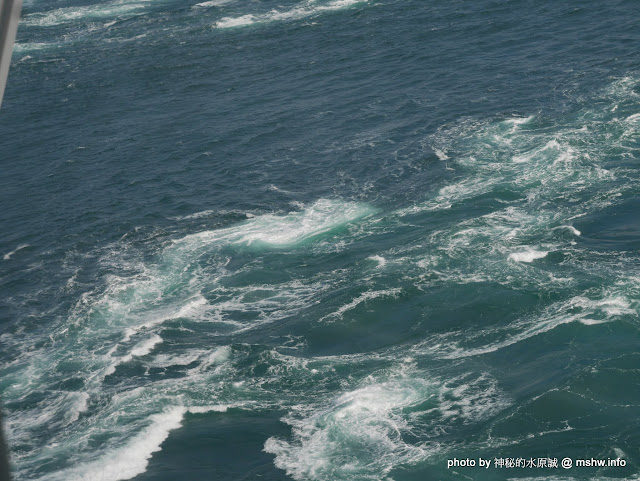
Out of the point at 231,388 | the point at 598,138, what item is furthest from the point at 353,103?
the point at 231,388

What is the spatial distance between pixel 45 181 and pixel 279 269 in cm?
3058

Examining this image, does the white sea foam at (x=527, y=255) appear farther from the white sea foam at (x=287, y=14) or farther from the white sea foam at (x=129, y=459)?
the white sea foam at (x=287, y=14)

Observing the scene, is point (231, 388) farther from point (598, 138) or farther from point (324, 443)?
point (598, 138)

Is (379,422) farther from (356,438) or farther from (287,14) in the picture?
(287,14)

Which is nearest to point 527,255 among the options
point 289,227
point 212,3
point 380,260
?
point 380,260

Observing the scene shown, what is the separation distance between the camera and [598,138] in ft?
230

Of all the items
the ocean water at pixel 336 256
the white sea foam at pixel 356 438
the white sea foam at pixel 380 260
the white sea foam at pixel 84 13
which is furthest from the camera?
the white sea foam at pixel 84 13

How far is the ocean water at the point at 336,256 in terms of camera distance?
1629 inches

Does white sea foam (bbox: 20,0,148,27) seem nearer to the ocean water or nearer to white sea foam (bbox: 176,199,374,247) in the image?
the ocean water

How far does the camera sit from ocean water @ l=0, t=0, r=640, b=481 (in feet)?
136

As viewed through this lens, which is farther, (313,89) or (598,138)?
(313,89)

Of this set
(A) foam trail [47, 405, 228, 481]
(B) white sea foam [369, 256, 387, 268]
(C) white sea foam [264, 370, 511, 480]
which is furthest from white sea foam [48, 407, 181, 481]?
(B) white sea foam [369, 256, 387, 268]

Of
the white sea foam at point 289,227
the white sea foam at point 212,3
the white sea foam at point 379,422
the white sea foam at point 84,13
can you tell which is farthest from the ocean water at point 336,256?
the white sea foam at point 84,13

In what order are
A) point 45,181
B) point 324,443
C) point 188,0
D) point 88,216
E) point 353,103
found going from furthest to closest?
point 188,0 < point 353,103 < point 45,181 < point 88,216 < point 324,443
